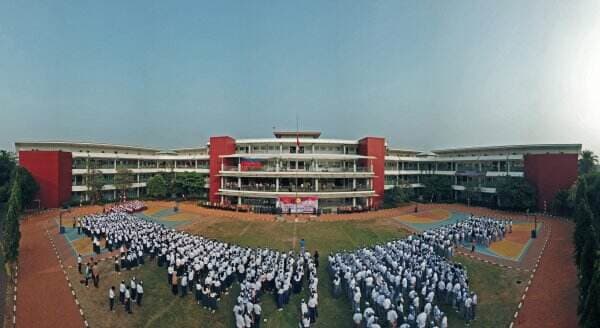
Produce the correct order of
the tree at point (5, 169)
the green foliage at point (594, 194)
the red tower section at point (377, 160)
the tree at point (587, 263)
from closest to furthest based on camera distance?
the tree at point (587, 263)
the green foliage at point (594, 194)
the tree at point (5, 169)
the red tower section at point (377, 160)

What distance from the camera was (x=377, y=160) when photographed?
39.8m

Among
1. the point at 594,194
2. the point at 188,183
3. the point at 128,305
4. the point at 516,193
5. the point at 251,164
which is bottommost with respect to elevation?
the point at 128,305

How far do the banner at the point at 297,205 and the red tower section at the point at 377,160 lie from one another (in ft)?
31.1

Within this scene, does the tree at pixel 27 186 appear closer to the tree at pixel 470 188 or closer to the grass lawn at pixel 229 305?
the grass lawn at pixel 229 305

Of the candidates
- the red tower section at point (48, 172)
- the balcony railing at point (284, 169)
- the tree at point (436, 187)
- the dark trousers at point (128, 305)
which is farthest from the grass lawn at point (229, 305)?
the tree at point (436, 187)

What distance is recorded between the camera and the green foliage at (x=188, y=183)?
4272 centimetres

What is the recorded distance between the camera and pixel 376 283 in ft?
45.4

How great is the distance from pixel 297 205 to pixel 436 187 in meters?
21.8

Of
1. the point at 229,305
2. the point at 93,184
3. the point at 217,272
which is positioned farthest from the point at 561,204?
the point at 93,184

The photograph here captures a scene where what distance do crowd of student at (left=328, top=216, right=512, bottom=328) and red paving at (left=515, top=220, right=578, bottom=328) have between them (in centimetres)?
228

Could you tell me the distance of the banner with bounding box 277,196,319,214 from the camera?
33.7m

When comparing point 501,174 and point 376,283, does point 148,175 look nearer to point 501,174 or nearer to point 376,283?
point 376,283

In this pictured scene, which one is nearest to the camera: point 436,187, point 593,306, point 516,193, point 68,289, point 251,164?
point 593,306

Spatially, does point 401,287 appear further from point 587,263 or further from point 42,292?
point 42,292
